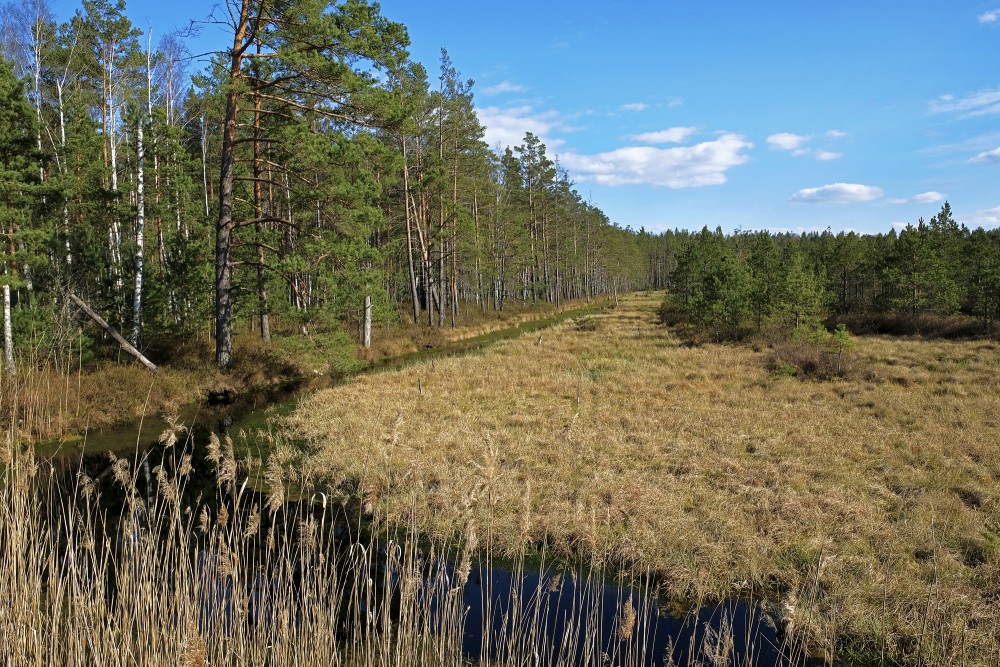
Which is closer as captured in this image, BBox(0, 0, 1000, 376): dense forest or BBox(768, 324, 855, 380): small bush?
BBox(0, 0, 1000, 376): dense forest

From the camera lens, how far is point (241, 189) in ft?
73.4

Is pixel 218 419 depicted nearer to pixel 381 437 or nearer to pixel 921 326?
pixel 381 437

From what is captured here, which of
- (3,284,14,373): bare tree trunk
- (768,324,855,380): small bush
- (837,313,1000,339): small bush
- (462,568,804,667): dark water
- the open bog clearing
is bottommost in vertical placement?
(462,568,804,667): dark water

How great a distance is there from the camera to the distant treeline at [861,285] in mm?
26484

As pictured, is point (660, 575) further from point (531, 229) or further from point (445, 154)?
point (531, 229)

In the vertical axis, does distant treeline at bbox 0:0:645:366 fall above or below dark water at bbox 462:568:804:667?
above

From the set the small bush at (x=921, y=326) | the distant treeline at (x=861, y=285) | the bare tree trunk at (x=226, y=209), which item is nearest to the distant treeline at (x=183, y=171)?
the bare tree trunk at (x=226, y=209)

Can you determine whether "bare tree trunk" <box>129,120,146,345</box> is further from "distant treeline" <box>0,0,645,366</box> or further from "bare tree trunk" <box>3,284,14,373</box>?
"bare tree trunk" <box>3,284,14,373</box>

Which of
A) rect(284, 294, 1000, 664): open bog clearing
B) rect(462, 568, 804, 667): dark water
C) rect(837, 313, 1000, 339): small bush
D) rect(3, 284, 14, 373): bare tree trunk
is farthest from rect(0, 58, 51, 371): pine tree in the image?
rect(837, 313, 1000, 339): small bush

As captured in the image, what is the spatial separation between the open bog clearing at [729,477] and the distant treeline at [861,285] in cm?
805

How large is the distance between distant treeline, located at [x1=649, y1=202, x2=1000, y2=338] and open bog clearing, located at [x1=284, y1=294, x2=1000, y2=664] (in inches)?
317

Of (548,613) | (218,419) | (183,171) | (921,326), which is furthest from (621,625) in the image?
(921,326)

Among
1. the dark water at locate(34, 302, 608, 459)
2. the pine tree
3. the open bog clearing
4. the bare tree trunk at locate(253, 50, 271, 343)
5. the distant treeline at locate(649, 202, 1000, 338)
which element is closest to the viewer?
the open bog clearing

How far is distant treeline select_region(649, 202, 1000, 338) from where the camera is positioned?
26.5 meters
